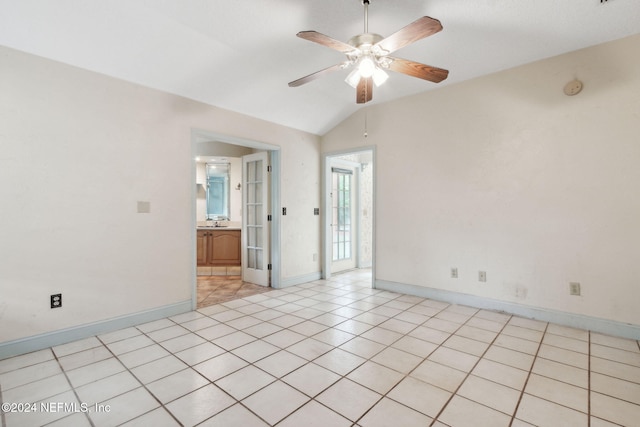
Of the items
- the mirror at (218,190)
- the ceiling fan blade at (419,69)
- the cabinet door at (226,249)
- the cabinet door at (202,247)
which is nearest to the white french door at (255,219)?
the cabinet door at (226,249)

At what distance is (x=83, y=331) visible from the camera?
2691 millimetres

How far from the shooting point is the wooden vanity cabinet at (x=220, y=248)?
535cm

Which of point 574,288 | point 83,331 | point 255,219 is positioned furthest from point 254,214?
point 574,288

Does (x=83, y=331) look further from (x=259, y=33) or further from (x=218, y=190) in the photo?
A: (x=218, y=190)

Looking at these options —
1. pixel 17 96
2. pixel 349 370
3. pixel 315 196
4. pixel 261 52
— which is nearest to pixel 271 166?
pixel 315 196

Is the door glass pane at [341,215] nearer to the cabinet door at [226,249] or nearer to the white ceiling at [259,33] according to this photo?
the cabinet door at [226,249]

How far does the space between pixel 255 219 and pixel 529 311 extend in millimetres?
3863

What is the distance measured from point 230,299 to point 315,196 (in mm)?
2161

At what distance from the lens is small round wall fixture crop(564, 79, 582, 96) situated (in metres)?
2.92

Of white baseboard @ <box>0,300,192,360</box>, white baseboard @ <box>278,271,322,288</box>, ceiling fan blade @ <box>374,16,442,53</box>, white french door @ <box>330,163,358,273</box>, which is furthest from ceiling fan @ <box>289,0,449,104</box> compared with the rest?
white french door @ <box>330,163,358,273</box>

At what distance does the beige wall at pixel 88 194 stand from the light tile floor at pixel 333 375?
0.37m

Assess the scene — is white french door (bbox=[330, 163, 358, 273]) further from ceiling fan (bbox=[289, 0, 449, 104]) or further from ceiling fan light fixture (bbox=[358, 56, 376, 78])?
ceiling fan light fixture (bbox=[358, 56, 376, 78])

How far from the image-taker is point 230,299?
3975 millimetres

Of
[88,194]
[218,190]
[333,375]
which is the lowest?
[333,375]
